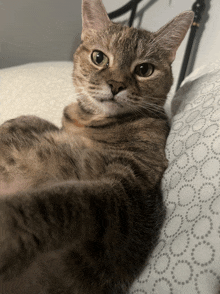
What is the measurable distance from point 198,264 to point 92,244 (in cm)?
23

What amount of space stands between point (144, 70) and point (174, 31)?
26cm

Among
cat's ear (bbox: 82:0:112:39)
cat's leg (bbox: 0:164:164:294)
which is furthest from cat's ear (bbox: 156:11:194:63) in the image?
cat's leg (bbox: 0:164:164:294)

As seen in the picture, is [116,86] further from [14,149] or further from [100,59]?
[14,149]

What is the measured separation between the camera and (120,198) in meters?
0.64

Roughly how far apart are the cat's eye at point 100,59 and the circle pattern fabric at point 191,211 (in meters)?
0.40

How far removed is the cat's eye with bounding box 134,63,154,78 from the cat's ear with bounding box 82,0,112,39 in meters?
0.28

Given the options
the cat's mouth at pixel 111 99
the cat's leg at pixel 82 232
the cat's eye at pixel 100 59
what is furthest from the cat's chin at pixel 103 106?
the cat's leg at pixel 82 232

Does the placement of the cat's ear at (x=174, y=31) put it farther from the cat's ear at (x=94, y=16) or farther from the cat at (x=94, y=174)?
the cat's ear at (x=94, y=16)

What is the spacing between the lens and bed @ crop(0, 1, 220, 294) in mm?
515

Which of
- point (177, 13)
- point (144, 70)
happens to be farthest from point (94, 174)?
point (177, 13)

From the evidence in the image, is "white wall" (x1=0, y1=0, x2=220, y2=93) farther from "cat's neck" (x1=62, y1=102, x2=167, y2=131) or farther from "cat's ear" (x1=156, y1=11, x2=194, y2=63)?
"cat's neck" (x1=62, y1=102, x2=167, y2=131)

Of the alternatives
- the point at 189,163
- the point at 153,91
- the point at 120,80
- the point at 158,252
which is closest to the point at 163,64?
the point at 153,91

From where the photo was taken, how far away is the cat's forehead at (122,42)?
997mm

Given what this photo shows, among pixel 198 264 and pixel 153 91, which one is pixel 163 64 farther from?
pixel 198 264
